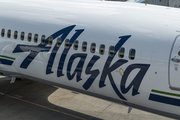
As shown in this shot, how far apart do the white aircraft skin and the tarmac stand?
201 centimetres

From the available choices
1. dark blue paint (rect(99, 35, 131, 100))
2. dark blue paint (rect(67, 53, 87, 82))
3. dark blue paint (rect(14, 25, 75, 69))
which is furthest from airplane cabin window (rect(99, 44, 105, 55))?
dark blue paint (rect(14, 25, 75, 69))

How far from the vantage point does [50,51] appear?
11406 mm

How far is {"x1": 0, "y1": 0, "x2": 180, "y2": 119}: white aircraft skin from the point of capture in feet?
30.4

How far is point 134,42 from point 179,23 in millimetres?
1716

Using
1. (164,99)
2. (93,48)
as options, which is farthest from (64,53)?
(164,99)

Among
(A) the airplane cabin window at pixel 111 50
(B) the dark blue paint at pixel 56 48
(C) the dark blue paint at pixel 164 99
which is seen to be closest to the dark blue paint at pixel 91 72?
(A) the airplane cabin window at pixel 111 50

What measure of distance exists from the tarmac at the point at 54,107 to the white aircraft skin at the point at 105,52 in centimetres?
201

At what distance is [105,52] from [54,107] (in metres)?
5.23

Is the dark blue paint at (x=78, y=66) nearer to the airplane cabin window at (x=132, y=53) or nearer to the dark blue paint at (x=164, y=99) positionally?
the airplane cabin window at (x=132, y=53)

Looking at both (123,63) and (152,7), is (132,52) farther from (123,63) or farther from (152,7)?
(152,7)

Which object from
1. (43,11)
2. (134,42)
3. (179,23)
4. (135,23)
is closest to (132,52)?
(134,42)

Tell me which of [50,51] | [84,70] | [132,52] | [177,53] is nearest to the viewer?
[177,53]

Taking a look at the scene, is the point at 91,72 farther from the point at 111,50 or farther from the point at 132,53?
the point at 132,53

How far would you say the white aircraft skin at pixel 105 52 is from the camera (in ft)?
30.4
